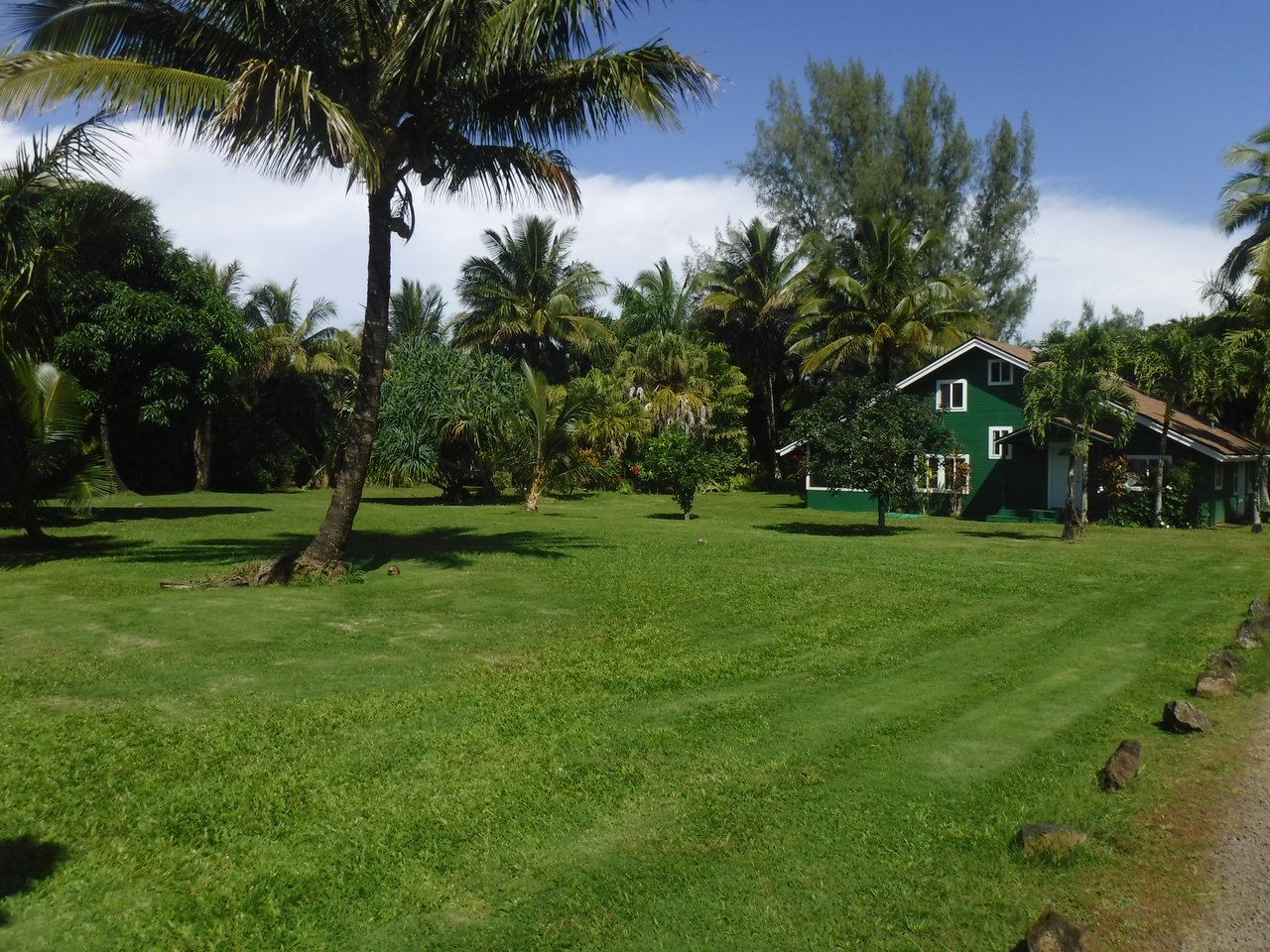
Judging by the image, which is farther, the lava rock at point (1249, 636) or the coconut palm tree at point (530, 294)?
the coconut palm tree at point (530, 294)

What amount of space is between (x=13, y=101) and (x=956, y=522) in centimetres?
2514

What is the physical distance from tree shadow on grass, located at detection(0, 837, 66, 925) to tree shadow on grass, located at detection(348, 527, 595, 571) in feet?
33.0

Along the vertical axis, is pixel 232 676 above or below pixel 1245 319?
below

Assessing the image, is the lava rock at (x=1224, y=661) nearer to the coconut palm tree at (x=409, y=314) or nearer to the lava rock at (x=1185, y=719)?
the lava rock at (x=1185, y=719)

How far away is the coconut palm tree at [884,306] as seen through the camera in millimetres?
35438

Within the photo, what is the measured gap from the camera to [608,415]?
40594mm

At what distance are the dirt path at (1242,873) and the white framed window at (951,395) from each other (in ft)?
86.6

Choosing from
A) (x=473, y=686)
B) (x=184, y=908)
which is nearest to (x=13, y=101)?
(x=473, y=686)

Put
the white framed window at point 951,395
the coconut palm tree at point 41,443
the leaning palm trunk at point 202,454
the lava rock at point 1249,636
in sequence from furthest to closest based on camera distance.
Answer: the leaning palm trunk at point 202,454 < the white framed window at point 951,395 < the coconut palm tree at point 41,443 < the lava rock at point 1249,636

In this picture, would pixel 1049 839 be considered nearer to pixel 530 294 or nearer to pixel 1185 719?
pixel 1185 719

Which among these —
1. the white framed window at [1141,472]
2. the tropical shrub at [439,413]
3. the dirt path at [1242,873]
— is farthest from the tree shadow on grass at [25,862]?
the white framed window at [1141,472]

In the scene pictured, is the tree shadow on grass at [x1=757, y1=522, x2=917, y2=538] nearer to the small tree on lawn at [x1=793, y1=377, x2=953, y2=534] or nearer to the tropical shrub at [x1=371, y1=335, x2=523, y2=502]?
the small tree on lawn at [x1=793, y1=377, x2=953, y2=534]

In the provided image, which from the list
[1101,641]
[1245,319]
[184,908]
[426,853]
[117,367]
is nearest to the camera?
[184,908]

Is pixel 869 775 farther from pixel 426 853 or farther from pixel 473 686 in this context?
pixel 473 686
